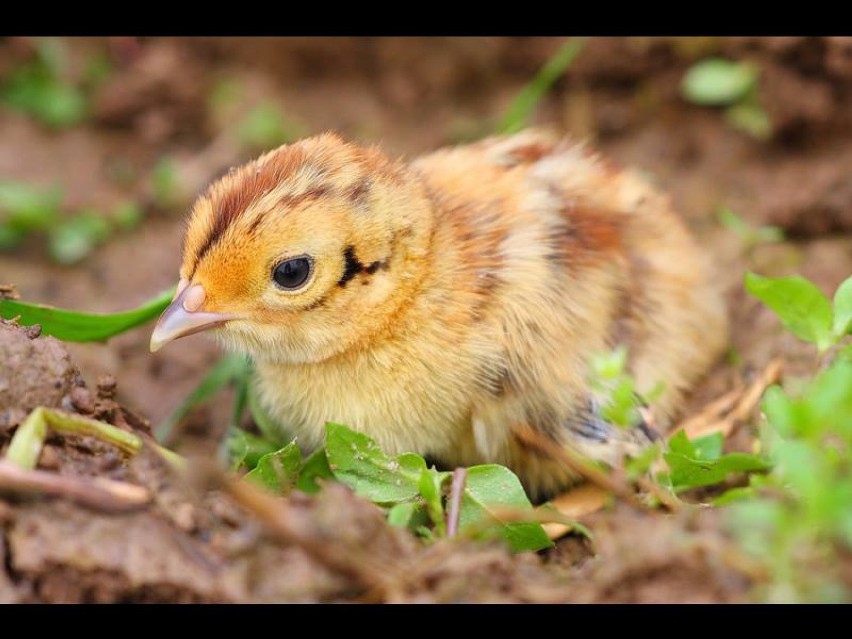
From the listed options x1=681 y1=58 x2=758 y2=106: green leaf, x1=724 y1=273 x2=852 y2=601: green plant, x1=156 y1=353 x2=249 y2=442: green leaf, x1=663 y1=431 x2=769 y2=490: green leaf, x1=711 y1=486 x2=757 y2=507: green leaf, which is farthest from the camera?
x1=681 y1=58 x2=758 y2=106: green leaf

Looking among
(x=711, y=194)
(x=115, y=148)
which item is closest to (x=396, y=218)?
(x=711, y=194)

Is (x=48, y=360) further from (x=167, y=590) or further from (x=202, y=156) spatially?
(x=202, y=156)

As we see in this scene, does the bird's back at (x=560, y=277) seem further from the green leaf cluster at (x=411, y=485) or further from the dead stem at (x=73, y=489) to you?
the dead stem at (x=73, y=489)

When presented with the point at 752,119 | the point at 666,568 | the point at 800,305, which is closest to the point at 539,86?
the point at 752,119

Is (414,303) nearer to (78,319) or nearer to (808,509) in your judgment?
(78,319)

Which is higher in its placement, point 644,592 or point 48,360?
point 48,360

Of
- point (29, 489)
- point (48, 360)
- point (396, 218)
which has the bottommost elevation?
point (29, 489)

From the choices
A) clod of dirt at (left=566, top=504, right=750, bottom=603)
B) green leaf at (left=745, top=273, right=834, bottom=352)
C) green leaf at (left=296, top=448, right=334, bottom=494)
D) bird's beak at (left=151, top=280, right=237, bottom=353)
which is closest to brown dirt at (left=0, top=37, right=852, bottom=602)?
clod of dirt at (left=566, top=504, right=750, bottom=603)

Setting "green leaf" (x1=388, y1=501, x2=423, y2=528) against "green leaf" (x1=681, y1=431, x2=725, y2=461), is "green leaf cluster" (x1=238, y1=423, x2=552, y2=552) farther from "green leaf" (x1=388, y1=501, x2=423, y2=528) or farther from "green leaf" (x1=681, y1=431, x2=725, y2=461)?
"green leaf" (x1=681, y1=431, x2=725, y2=461)
